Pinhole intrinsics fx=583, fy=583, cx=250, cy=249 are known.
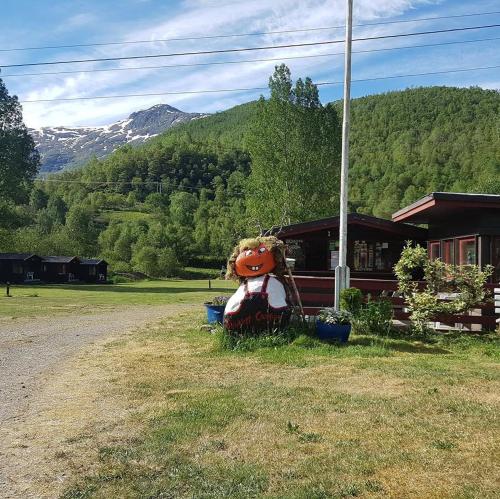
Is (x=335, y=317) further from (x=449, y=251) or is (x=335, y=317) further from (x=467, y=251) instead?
(x=449, y=251)

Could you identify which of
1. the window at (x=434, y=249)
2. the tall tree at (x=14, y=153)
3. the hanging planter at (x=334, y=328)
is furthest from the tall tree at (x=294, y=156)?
the hanging planter at (x=334, y=328)

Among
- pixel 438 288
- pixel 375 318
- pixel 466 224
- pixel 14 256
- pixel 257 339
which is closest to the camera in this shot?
pixel 257 339

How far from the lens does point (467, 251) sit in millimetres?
14898

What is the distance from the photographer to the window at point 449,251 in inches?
635

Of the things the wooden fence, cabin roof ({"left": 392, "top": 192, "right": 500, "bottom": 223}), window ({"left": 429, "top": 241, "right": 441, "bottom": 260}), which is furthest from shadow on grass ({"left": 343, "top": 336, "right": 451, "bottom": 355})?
window ({"left": 429, "top": 241, "right": 441, "bottom": 260})

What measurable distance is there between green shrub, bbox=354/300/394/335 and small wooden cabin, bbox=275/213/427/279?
671cm

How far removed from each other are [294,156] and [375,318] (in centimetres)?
2434

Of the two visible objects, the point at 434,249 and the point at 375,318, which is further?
the point at 434,249

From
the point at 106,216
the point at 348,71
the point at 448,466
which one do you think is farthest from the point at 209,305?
the point at 106,216

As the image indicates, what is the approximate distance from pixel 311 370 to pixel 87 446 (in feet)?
13.1

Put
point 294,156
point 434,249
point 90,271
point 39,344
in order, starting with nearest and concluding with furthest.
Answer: point 39,344
point 434,249
point 294,156
point 90,271

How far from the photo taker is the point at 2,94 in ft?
145

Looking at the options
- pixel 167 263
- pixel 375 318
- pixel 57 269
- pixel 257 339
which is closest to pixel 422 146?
pixel 167 263

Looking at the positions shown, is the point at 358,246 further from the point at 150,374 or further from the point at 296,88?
the point at 296,88
